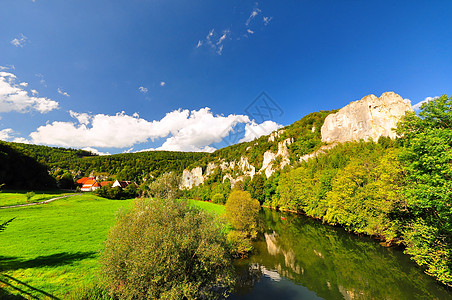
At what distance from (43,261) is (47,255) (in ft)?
4.44

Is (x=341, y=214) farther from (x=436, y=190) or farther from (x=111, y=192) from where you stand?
(x=111, y=192)

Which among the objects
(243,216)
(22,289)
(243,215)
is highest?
(243,215)

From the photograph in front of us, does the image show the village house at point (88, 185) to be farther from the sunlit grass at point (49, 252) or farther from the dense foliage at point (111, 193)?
the sunlit grass at point (49, 252)

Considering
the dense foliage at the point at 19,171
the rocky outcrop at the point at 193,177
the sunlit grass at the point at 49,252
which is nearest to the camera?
the sunlit grass at the point at 49,252

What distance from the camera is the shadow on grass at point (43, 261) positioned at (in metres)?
13.2

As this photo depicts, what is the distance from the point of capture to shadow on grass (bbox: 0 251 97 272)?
13.2 meters

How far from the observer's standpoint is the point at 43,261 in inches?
570

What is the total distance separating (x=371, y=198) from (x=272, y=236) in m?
18.5

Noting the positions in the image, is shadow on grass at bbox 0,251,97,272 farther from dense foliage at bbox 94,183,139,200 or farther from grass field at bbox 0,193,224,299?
dense foliage at bbox 94,183,139,200

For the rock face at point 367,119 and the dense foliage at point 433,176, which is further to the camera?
the rock face at point 367,119

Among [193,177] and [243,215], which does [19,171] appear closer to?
[243,215]

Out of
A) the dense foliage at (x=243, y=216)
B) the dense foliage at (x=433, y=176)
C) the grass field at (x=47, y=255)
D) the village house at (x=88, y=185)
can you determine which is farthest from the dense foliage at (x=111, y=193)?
the dense foliage at (x=433, y=176)

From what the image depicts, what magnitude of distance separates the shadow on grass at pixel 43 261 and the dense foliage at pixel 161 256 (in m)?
6.73

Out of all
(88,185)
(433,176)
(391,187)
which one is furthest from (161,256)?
(88,185)
